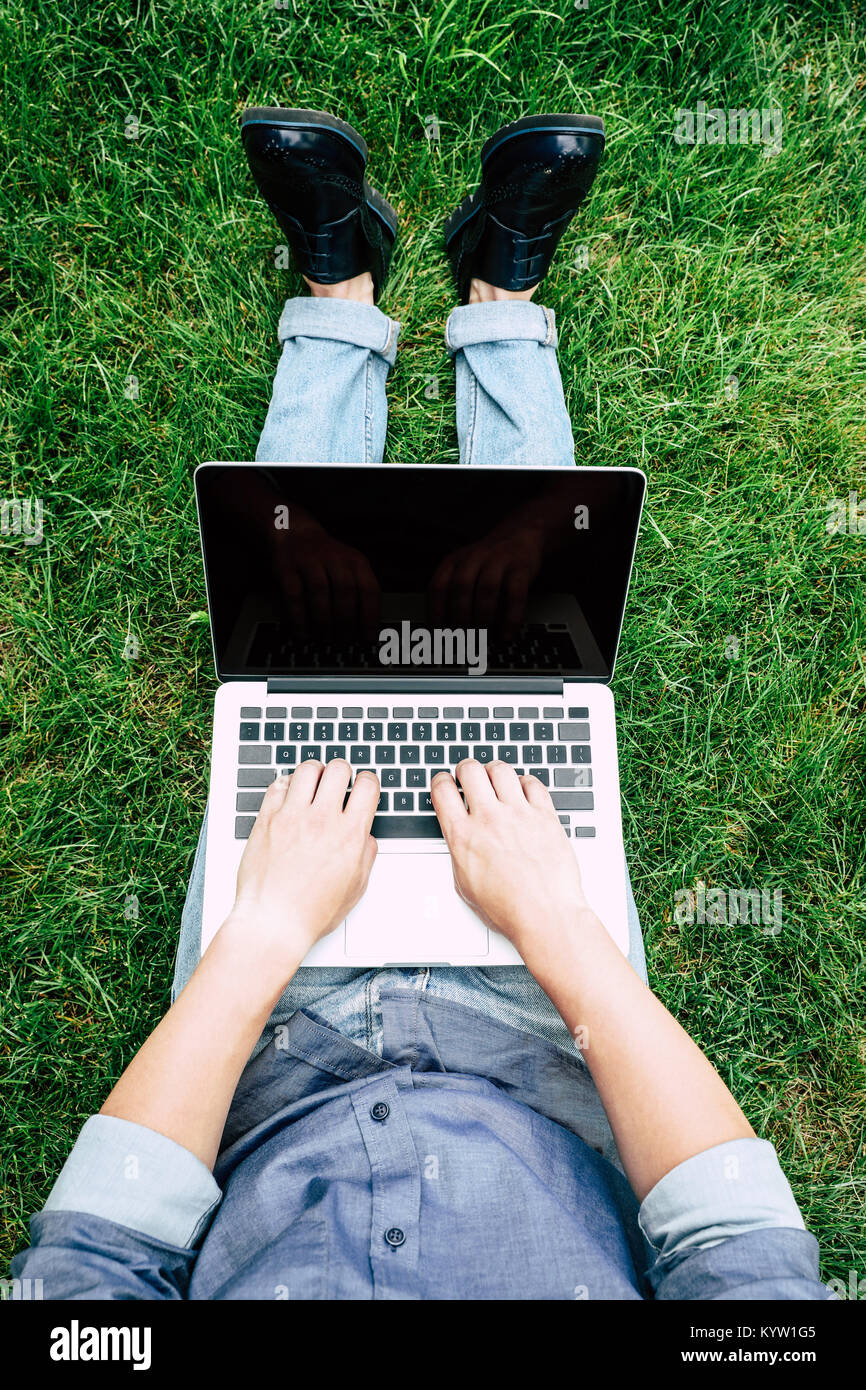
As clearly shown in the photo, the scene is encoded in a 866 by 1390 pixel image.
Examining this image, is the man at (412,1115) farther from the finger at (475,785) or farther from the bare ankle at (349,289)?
the bare ankle at (349,289)

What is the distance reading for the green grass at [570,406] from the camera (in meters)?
1.66

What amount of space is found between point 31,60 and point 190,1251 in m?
2.30

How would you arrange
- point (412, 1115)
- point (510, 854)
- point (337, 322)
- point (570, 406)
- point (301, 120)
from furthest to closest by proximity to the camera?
point (570, 406) → point (337, 322) → point (301, 120) → point (510, 854) → point (412, 1115)

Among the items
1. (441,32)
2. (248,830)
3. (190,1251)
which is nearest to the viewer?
(190,1251)

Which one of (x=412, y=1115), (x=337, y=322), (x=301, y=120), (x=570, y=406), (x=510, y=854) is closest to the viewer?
(x=412, y=1115)

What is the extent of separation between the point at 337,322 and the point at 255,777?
3.16 ft

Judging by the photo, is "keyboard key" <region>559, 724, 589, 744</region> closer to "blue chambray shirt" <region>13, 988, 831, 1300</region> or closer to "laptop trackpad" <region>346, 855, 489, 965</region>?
"laptop trackpad" <region>346, 855, 489, 965</region>

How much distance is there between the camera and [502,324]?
66.2 inches

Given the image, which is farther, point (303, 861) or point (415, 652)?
point (415, 652)

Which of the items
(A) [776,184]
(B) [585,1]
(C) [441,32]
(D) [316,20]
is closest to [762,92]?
(A) [776,184]

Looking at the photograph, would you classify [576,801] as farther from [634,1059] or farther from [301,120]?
[301,120]

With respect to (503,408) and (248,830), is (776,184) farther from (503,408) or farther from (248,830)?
(248,830)

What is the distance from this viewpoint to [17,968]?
64.2 inches

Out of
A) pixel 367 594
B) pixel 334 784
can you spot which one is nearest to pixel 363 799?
pixel 334 784
